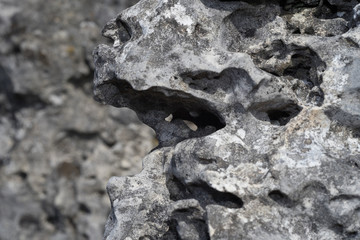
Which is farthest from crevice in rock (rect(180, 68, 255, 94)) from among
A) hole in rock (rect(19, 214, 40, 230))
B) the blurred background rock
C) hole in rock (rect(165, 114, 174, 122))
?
hole in rock (rect(19, 214, 40, 230))

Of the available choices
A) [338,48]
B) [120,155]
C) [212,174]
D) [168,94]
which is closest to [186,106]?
[168,94]

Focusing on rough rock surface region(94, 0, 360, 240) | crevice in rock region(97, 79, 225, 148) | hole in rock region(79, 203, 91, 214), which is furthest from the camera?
hole in rock region(79, 203, 91, 214)

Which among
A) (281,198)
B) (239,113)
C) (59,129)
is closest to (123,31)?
(239,113)

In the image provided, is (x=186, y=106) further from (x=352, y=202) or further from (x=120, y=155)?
(x=120, y=155)

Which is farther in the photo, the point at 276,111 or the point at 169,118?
the point at 169,118

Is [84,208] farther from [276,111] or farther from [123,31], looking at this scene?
[276,111]

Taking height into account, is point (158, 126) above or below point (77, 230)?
above

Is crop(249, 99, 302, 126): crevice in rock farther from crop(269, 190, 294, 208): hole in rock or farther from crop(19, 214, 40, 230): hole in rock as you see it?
crop(19, 214, 40, 230): hole in rock
